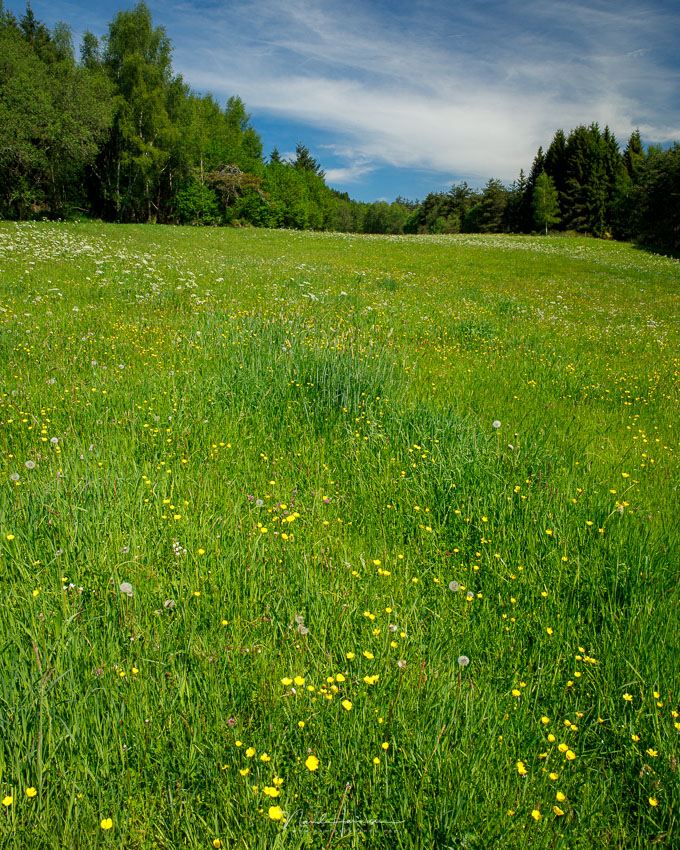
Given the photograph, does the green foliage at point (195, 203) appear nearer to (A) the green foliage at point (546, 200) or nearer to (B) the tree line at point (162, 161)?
(B) the tree line at point (162, 161)

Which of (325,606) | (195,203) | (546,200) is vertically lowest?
(325,606)

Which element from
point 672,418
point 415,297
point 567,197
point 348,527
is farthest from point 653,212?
point 348,527

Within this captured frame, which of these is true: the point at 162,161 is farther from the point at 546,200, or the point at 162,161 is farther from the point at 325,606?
the point at 325,606

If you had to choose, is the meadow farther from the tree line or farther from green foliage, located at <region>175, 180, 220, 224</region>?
green foliage, located at <region>175, 180, 220, 224</region>

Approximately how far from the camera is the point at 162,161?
1893 inches

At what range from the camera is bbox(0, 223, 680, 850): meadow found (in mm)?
1610

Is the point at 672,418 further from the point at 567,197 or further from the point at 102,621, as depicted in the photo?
the point at 567,197

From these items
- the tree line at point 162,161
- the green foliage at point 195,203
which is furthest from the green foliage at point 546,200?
the green foliage at point 195,203

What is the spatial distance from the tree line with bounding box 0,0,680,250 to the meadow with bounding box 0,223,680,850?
41466 millimetres

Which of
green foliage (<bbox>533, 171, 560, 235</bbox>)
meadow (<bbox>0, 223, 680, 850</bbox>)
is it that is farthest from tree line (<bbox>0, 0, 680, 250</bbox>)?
meadow (<bbox>0, 223, 680, 850</bbox>)

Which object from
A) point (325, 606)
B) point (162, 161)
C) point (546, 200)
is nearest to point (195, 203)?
Result: point (162, 161)

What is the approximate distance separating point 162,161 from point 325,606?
56591 mm

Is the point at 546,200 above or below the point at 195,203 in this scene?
above

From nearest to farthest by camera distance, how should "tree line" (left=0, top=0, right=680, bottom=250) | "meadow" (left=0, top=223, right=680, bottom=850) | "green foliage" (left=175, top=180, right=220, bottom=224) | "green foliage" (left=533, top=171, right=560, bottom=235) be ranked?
1. "meadow" (left=0, top=223, right=680, bottom=850)
2. "tree line" (left=0, top=0, right=680, bottom=250)
3. "green foliage" (left=175, top=180, right=220, bottom=224)
4. "green foliage" (left=533, top=171, right=560, bottom=235)
